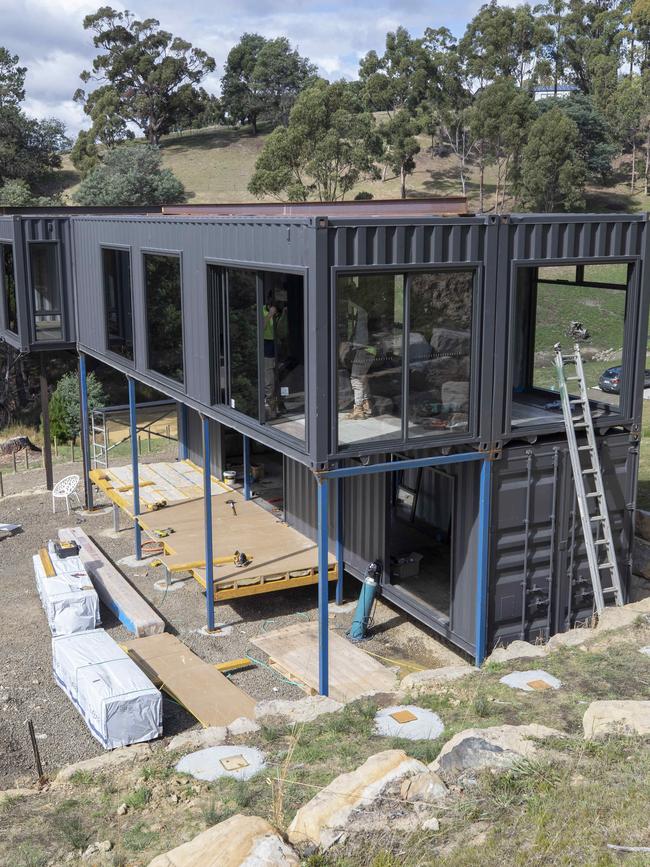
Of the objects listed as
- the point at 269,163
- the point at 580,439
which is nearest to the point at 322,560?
the point at 580,439

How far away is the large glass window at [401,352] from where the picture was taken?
9469 millimetres

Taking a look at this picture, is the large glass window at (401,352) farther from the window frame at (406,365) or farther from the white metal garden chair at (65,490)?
the white metal garden chair at (65,490)

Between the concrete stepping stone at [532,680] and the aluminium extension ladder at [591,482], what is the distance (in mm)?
2108

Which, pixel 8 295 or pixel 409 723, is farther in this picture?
pixel 8 295

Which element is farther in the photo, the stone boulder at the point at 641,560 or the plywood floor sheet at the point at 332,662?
the stone boulder at the point at 641,560

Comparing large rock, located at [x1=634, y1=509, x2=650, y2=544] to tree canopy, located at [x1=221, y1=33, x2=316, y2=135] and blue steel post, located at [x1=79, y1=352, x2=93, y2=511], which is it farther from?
tree canopy, located at [x1=221, y1=33, x2=316, y2=135]

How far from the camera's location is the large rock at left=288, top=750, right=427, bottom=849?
5910mm

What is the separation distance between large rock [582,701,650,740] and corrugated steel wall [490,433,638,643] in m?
3.23

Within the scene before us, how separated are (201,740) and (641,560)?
7893 millimetres

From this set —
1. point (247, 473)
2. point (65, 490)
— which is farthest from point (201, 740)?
point (65, 490)

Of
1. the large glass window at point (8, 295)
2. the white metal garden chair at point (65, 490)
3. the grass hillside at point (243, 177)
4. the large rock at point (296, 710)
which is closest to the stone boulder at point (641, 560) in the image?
the large rock at point (296, 710)

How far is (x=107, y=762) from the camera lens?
8.60 m

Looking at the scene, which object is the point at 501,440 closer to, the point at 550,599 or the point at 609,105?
the point at 550,599

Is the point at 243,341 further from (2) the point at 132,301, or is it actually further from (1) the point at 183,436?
(1) the point at 183,436
